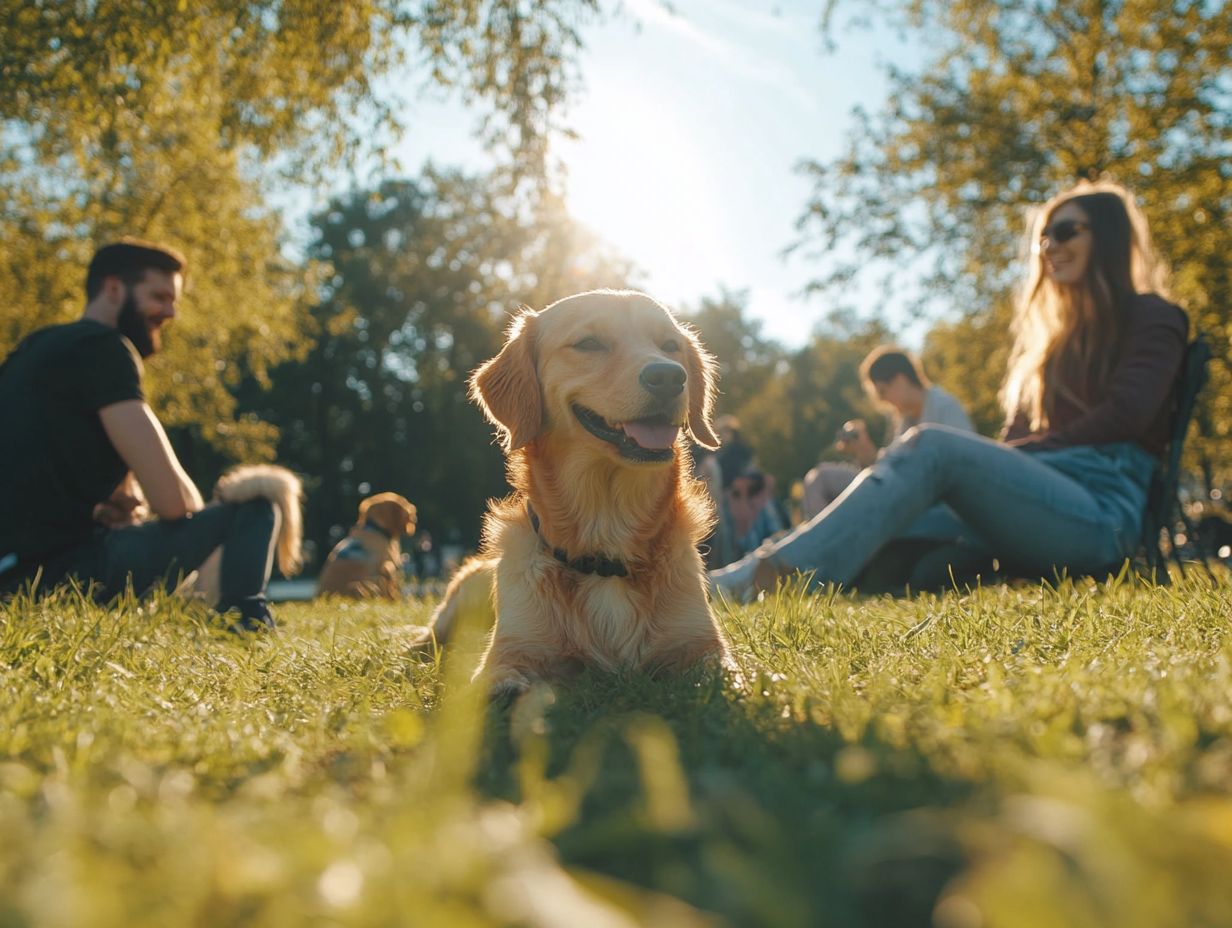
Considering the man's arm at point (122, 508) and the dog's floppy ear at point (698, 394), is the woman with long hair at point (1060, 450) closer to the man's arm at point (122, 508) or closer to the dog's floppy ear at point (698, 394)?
the dog's floppy ear at point (698, 394)

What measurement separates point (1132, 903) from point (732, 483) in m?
12.6

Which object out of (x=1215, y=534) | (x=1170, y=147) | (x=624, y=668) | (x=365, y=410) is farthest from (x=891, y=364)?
(x=365, y=410)

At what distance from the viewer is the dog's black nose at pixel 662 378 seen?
3.46 metres

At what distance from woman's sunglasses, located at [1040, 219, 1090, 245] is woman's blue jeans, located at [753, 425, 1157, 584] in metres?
1.59

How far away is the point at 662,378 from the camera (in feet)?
11.4

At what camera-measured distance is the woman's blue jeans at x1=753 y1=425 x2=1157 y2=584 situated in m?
4.72

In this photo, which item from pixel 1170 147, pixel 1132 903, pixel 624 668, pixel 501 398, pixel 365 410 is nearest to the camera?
pixel 1132 903

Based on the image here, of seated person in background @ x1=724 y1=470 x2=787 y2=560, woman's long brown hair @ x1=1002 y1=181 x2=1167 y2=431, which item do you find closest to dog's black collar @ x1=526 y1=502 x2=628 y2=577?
woman's long brown hair @ x1=1002 y1=181 x2=1167 y2=431

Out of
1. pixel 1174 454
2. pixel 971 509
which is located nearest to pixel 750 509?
pixel 1174 454

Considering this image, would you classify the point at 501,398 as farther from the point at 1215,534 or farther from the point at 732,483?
the point at 732,483

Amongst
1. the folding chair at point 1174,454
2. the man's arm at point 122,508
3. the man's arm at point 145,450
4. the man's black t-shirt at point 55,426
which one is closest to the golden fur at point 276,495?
the man's arm at point 145,450

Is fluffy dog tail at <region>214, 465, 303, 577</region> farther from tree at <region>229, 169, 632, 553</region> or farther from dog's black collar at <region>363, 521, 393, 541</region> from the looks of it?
tree at <region>229, 169, 632, 553</region>

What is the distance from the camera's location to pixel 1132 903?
766mm

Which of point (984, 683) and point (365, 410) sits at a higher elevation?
point (984, 683)
